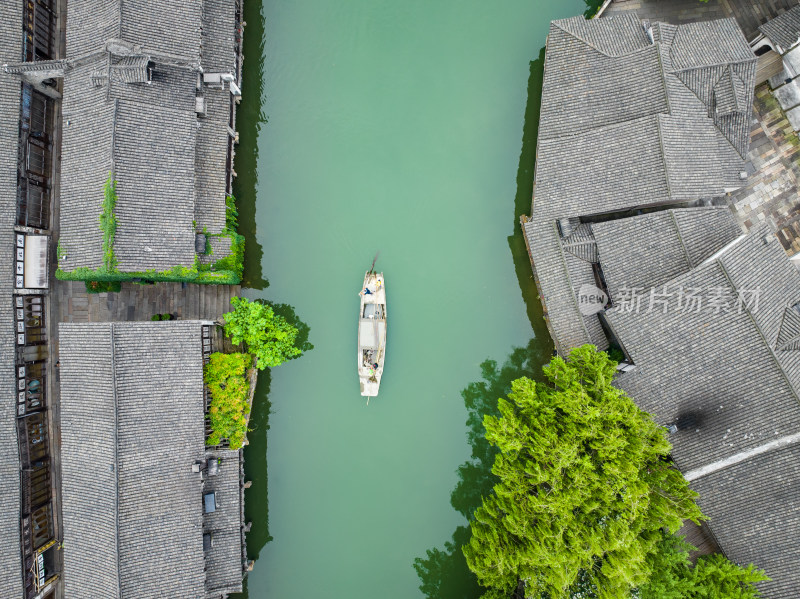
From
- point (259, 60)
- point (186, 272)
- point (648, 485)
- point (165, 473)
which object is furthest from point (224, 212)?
point (648, 485)

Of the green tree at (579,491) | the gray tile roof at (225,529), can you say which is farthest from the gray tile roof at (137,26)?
the green tree at (579,491)

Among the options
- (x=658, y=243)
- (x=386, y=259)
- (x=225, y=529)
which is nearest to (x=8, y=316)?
(x=225, y=529)

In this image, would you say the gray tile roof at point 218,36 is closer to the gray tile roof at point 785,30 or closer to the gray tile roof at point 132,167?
the gray tile roof at point 132,167

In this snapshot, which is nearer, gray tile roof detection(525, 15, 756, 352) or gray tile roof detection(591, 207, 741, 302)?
gray tile roof detection(591, 207, 741, 302)

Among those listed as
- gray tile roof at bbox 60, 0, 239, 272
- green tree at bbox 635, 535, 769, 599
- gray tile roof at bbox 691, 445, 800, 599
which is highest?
gray tile roof at bbox 60, 0, 239, 272

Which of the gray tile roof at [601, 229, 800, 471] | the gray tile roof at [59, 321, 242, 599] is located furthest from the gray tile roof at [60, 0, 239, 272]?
the gray tile roof at [601, 229, 800, 471]

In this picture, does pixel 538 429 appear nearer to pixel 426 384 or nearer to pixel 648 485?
pixel 648 485

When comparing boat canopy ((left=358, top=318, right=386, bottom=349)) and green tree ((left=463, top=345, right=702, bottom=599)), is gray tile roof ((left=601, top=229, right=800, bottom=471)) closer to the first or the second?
green tree ((left=463, top=345, right=702, bottom=599))
